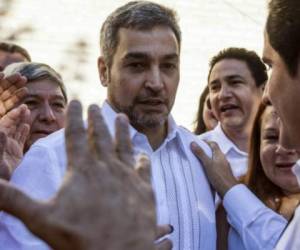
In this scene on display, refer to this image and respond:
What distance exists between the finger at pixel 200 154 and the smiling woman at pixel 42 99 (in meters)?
0.84

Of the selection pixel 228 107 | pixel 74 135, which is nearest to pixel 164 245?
pixel 74 135

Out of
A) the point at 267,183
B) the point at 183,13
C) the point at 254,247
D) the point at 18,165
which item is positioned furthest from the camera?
the point at 183,13

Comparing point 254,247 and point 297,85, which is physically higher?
point 297,85

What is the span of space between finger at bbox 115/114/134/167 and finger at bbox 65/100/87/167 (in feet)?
0.27

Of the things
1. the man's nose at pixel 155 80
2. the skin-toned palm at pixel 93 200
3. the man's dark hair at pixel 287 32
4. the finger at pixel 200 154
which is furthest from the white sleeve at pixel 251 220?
the skin-toned palm at pixel 93 200

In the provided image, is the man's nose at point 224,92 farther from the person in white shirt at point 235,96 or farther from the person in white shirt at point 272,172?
the person in white shirt at point 272,172

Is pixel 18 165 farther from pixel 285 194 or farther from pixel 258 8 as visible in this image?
pixel 258 8

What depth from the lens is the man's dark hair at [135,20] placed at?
9.61 feet

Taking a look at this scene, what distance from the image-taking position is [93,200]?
1.22 meters

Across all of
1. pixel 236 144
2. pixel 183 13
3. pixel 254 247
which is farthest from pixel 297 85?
pixel 183 13

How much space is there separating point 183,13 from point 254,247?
11.8 feet

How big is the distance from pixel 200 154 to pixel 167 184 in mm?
189

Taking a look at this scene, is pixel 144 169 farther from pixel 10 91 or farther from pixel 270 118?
pixel 270 118

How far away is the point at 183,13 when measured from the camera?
20.2ft
